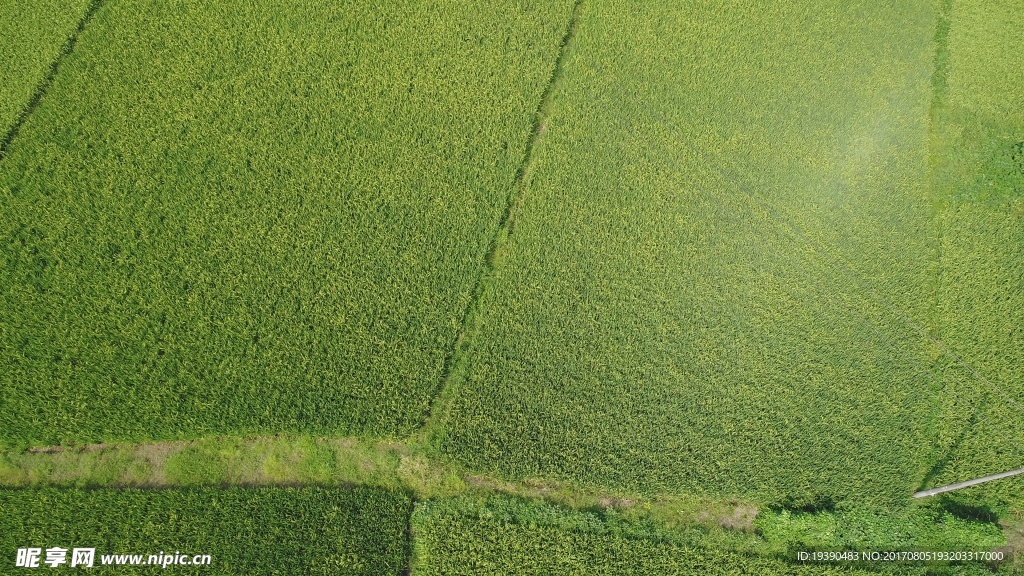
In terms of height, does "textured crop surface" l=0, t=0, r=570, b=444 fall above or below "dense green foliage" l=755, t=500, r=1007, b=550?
above

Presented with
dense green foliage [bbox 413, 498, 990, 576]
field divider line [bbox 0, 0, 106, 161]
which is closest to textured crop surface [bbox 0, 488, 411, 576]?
dense green foliage [bbox 413, 498, 990, 576]

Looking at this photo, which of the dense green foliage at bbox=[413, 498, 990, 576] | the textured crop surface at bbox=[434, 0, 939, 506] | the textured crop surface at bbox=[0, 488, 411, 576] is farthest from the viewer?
the textured crop surface at bbox=[434, 0, 939, 506]

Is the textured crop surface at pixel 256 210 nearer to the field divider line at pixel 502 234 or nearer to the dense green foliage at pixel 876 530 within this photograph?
the field divider line at pixel 502 234

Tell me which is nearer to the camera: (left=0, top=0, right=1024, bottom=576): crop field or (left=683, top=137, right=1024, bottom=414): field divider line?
(left=0, top=0, right=1024, bottom=576): crop field

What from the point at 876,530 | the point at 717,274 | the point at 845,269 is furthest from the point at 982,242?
the point at 876,530

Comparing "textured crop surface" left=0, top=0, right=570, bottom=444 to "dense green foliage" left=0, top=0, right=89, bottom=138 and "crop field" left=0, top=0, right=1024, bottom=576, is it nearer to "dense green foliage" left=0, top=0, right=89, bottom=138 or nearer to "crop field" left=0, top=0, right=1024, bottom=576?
"crop field" left=0, top=0, right=1024, bottom=576

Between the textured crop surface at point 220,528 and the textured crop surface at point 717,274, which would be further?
the textured crop surface at point 717,274

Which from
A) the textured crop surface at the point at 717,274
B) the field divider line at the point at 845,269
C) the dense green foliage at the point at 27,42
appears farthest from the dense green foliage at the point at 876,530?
the dense green foliage at the point at 27,42
